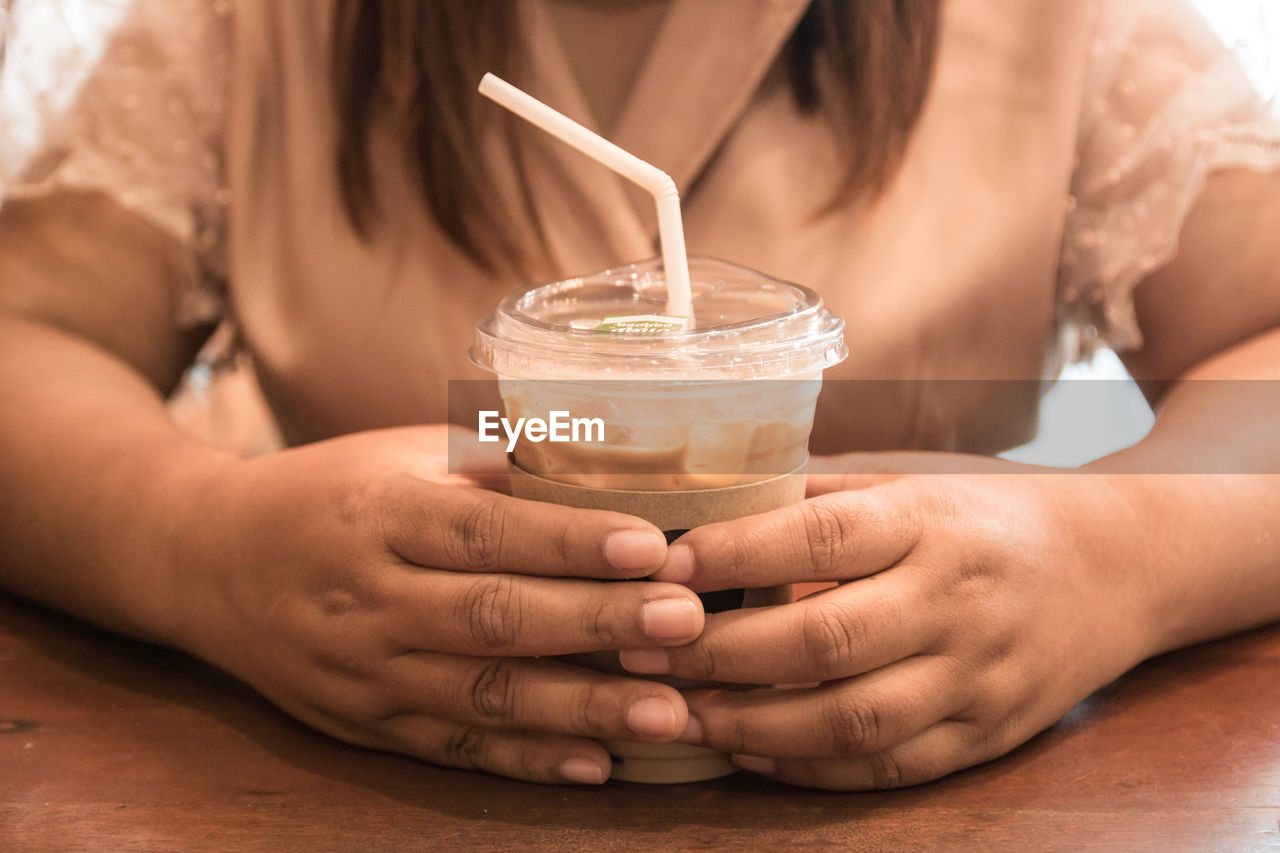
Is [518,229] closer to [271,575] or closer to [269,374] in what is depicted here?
[269,374]

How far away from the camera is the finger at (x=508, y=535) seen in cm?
49

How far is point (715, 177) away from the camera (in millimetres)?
897

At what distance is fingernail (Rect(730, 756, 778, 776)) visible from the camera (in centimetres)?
54

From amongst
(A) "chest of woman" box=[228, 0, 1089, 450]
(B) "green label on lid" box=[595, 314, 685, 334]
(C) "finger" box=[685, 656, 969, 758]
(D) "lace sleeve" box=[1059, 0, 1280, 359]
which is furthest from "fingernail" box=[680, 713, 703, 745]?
(D) "lace sleeve" box=[1059, 0, 1280, 359]

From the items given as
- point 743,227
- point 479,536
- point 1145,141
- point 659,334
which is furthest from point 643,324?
point 1145,141

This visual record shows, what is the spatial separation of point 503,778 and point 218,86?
0.75 m

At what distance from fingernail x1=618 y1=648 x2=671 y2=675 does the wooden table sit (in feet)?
0.23

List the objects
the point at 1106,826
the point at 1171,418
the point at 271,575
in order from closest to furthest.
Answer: the point at 1106,826 < the point at 271,575 < the point at 1171,418

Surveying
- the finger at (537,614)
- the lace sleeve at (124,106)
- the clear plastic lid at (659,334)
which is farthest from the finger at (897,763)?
the lace sleeve at (124,106)

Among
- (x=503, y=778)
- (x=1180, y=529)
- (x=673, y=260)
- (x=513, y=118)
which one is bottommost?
(x=503, y=778)

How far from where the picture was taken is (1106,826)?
1.61 ft

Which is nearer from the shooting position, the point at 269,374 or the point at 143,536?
the point at 143,536

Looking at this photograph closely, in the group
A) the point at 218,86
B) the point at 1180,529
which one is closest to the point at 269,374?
the point at 218,86

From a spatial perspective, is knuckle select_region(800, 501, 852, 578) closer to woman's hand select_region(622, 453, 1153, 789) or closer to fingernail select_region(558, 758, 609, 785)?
woman's hand select_region(622, 453, 1153, 789)
